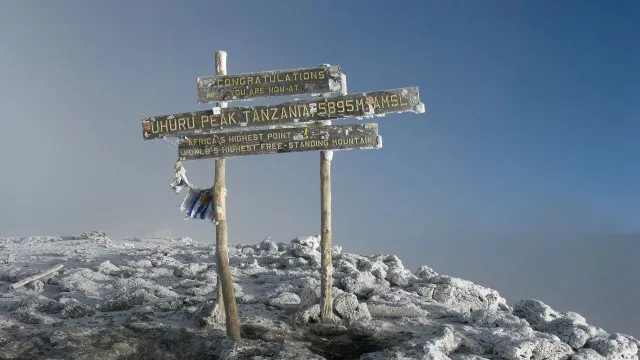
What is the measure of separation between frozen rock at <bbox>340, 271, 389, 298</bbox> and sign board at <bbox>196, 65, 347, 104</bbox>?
5.34m

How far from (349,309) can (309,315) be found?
2.86ft

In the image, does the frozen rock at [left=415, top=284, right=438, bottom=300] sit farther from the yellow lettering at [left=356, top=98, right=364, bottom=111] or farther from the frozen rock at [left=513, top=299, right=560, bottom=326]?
the yellow lettering at [left=356, top=98, right=364, bottom=111]

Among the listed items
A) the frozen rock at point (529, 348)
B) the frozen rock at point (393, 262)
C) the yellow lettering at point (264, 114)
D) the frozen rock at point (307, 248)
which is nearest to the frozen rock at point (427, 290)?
the frozen rock at point (393, 262)

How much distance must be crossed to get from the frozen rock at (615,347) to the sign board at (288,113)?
18.9ft

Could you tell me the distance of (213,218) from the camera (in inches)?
399

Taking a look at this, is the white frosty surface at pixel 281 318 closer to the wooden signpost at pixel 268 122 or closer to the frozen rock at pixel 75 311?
the frozen rock at pixel 75 311

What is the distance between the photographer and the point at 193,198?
1039cm

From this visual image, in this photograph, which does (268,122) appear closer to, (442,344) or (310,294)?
(310,294)

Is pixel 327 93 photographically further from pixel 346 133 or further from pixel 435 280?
pixel 435 280

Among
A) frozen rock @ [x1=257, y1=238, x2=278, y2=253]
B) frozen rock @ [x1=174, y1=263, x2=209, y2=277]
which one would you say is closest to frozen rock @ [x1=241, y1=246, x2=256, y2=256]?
frozen rock @ [x1=257, y1=238, x2=278, y2=253]

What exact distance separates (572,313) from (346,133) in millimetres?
7523

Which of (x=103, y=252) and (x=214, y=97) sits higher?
(x=214, y=97)

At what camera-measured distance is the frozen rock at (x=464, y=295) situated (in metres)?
13.3

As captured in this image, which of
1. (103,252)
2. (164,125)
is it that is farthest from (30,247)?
(164,125)
